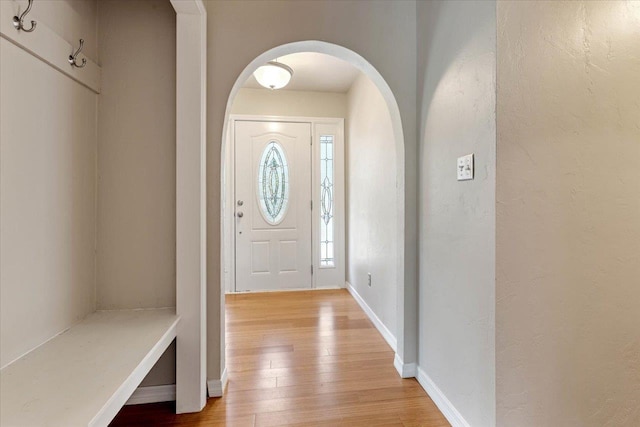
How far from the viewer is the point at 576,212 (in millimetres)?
1412

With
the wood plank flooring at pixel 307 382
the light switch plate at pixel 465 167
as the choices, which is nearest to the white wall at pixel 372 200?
the wood plank flooring at pixel 307 382

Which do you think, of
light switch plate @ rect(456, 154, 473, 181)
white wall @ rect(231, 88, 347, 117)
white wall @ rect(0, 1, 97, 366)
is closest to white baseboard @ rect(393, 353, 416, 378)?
light switch plate @ rect(456, 154, 473, 181)

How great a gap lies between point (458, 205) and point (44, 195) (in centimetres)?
188

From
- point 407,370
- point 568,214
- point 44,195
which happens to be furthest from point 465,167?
point 44,195

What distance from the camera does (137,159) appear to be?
5.95ft

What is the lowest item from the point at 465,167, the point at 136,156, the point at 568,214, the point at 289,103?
the point at 568,214

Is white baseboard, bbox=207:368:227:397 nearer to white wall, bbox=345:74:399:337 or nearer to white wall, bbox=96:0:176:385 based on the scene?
white wall, bbox=96:0:176:385

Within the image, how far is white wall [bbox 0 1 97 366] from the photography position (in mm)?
1180

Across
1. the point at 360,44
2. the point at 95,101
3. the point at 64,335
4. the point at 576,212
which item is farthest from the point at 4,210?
the point at 576,212

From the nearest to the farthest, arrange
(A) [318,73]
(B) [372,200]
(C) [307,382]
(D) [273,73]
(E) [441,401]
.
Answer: (E) [441,401] < (C) [307,382] < (D) [273,73] < (B) [372,200] < (A) [318,73]

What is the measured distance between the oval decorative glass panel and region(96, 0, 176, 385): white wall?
2.19 meters

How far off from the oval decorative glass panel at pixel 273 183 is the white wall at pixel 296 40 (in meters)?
2.16

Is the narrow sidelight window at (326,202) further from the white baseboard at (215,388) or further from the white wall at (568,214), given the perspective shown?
the white wall at (568,214)

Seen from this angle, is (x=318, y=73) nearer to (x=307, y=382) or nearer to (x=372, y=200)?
(x=372, y=200)
